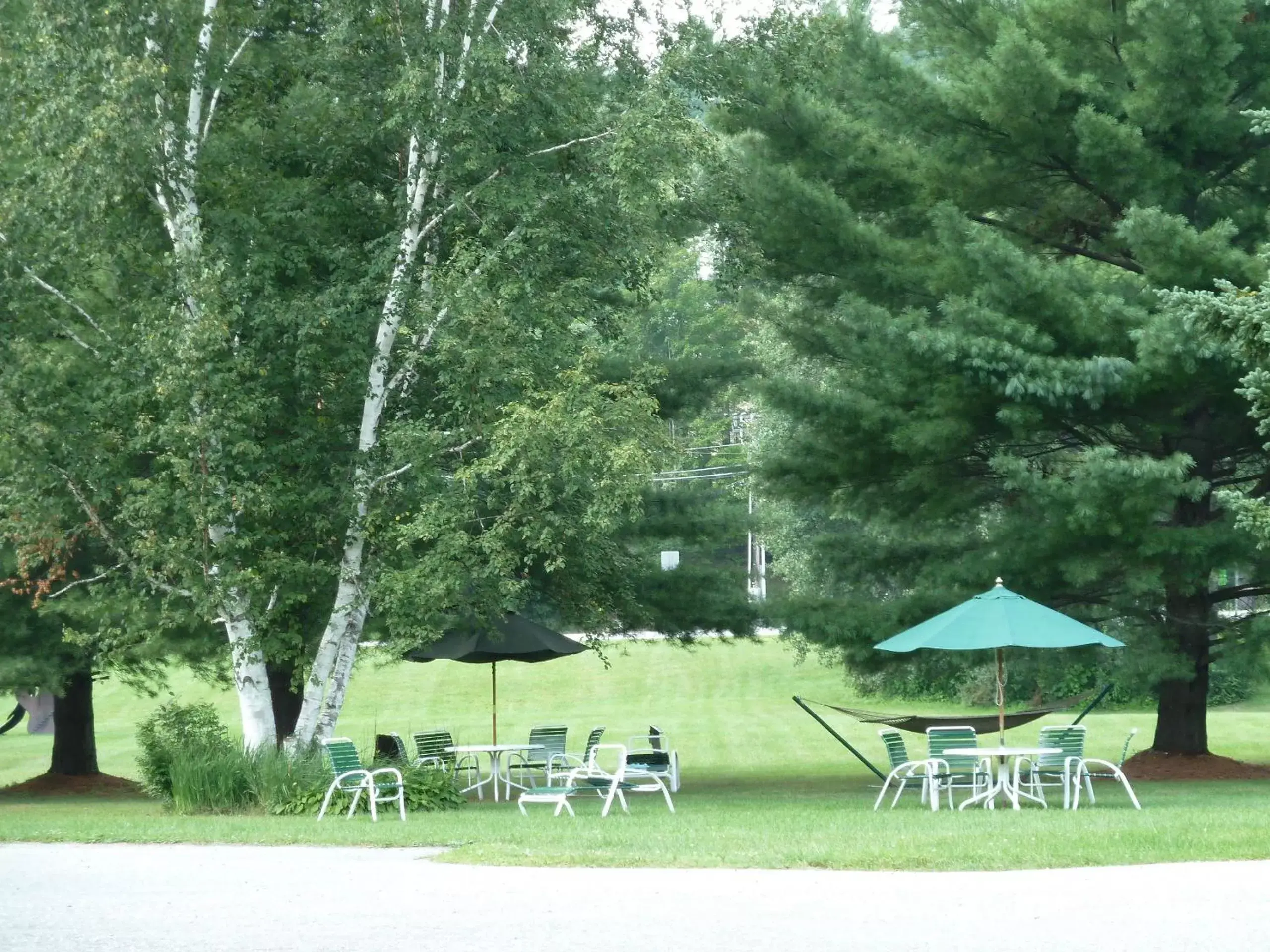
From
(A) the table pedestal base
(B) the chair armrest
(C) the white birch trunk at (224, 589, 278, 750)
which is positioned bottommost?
(A) the table pedestal base

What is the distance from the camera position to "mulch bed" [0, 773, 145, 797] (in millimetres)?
21344

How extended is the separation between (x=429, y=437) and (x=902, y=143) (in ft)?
25.6

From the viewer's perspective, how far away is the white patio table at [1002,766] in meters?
13.6

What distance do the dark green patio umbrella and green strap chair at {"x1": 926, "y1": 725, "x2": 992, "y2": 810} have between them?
388 centimetres

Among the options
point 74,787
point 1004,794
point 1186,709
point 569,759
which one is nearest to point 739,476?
point 1186,709

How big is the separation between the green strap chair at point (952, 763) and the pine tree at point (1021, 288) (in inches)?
112

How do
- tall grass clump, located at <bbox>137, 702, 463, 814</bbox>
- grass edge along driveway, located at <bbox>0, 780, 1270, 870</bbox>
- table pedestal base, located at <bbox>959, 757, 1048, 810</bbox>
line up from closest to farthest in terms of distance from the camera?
1. grass edge along driveway, located at <bbox>0, 780, 1270, 870</bbox>
2. table pedestal base, located at <bbox>959, 757, 1048, 810</bbox>
3. tall grass clump, located at <bbox>137, 702, 463, 814</bbox>

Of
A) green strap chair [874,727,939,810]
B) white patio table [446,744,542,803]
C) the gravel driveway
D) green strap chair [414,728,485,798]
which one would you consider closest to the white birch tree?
green strap chair [414,728,485,798]

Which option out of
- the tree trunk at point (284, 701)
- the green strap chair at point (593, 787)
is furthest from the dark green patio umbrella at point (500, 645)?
the tree trunk at point (284, 701)

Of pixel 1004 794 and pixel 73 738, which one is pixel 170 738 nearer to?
pixel 1004 794

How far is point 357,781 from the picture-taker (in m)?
14.6

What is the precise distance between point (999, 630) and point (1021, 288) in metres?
4.51

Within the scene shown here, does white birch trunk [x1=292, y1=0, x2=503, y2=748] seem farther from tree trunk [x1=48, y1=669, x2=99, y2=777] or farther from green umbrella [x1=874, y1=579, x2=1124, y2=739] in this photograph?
tree trunk [x1=48, y1=669, x2=99, y2=777]

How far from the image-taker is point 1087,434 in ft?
62.7
